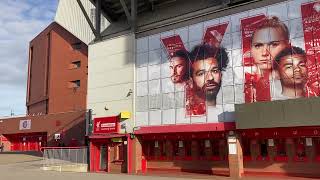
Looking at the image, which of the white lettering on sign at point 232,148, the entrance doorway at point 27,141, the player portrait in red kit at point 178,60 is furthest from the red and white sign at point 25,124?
the white lettering on sign at point 232,148

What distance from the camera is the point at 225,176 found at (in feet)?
89.9

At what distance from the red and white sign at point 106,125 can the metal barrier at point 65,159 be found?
2773mm

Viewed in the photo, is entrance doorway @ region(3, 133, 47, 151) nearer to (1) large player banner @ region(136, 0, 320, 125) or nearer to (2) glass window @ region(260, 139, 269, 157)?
(1) large player banner @ region(136, 0, 320, 125)

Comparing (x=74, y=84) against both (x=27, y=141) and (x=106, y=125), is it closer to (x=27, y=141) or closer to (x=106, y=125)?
(x=27, y=141)

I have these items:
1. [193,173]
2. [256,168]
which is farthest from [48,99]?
[256,168]

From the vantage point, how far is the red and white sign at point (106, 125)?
33625mm

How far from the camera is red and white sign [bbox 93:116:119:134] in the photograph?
110ft

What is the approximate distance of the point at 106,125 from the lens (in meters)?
34.4

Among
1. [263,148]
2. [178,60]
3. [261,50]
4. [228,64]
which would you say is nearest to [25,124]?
[178,60]

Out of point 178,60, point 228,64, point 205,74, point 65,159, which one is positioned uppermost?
point 178,60

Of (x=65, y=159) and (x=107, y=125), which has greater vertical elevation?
(x=107, y=125)

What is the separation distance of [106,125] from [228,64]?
459 inches

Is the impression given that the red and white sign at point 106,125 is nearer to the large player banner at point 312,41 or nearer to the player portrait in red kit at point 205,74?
the player portrait in red kit at point 205,74

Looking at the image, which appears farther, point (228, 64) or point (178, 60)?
point (178, 60)
